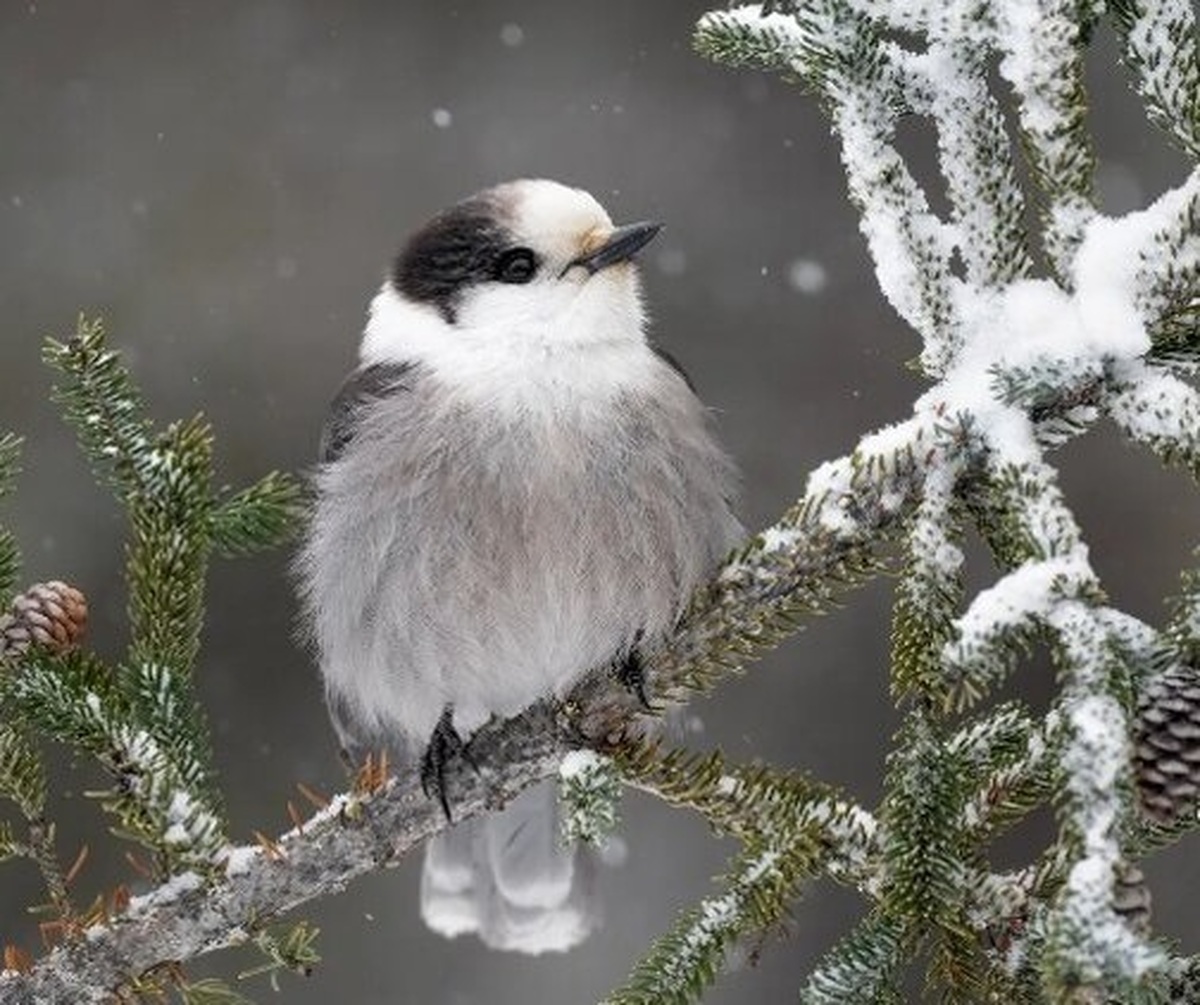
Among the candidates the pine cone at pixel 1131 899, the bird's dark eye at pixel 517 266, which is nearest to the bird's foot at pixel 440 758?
the bird's dark eye at pixel 517 266

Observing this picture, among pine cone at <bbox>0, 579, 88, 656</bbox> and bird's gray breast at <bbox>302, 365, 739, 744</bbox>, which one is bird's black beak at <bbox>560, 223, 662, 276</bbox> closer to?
bird's gray breast at <bbox>302, 365, 739, 744</bbox>

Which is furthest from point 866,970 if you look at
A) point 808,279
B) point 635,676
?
point 808,279

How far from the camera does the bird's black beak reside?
295 cm

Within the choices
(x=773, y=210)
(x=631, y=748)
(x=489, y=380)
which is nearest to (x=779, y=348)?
(x=773, y=210)

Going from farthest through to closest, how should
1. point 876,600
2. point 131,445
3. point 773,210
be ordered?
point 773,210 < point 876,600 < point 131,445

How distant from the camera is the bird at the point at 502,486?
105 inches

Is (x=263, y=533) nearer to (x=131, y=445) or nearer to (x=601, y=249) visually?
(x=131, y=445)

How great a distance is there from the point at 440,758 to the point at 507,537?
351 millimetres

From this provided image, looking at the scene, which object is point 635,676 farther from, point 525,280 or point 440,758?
point 525,280

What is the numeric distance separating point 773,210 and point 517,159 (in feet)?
2.52

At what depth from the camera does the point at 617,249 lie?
296 cm

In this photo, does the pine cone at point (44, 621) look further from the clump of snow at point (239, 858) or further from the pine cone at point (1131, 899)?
the pine cone at point (1131, 899)

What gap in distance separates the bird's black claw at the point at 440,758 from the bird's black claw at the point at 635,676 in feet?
0.75

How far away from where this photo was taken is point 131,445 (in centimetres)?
205
